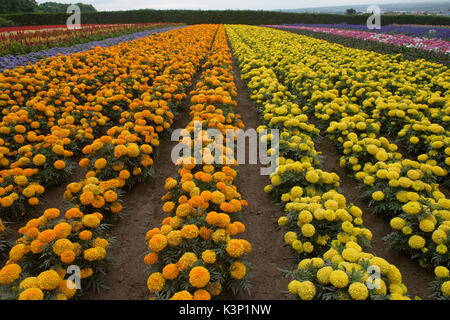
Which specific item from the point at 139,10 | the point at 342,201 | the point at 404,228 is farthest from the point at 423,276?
the point at 139,10

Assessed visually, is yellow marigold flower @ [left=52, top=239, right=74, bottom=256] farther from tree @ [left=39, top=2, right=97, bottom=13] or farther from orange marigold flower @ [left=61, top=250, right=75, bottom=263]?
tree @ [left=39, top=2, right=97, bottom=13]

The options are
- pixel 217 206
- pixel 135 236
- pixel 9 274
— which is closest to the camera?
pixel 9 274

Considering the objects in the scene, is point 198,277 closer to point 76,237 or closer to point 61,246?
point 61,246

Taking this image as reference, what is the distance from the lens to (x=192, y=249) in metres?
2.73

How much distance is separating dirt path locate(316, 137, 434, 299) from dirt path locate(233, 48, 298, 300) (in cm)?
135

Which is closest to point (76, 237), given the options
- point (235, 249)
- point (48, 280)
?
point (48, 280)

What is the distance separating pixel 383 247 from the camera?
3.70 m

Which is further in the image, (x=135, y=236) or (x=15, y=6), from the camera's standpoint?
(x=15, y=6)

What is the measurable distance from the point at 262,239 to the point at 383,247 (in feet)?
5.68

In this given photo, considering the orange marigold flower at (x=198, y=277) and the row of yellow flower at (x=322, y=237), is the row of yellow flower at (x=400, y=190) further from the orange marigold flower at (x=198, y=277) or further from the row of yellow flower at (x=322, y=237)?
the orange marigold flower at (x=198, y=277)

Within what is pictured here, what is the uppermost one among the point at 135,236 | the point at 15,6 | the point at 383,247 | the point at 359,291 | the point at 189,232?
the point at 15,6

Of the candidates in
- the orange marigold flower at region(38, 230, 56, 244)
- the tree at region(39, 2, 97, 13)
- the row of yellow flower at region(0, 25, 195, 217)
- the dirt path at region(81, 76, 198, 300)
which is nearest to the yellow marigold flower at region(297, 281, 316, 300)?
the dirt path at region(81, 76, 198, 300)

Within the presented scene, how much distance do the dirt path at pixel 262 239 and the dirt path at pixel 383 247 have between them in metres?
1.35

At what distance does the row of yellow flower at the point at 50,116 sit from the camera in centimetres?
399
